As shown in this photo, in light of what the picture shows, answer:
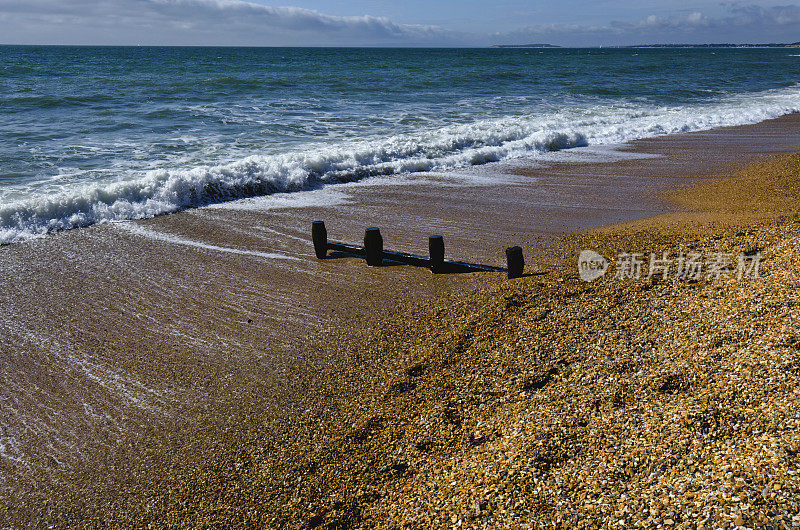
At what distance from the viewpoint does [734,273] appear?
5465 millimetres

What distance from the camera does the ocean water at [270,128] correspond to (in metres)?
9.83

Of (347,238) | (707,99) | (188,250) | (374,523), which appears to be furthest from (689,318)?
(707,99)

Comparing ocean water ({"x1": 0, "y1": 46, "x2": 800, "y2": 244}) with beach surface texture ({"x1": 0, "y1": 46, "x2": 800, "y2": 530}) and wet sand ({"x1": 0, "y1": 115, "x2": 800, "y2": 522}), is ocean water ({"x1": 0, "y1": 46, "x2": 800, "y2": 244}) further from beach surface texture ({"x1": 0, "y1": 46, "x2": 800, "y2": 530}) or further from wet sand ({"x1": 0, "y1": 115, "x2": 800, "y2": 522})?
wet sand ({"x1": 0, "y1": 115, "x2": 800, "y2": 522})

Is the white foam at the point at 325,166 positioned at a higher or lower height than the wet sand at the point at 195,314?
higher

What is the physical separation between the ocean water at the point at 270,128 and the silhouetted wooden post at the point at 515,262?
5.86 meters

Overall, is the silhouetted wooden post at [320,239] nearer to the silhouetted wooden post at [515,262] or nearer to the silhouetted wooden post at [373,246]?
the silhouetted wooden post at [373,246]

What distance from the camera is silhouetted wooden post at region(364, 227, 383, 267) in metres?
6.68

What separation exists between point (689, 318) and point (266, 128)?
14.6 meters

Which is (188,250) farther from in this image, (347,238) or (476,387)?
(476,387)

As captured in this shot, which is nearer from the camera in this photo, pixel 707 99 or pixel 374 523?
pixel 374 523

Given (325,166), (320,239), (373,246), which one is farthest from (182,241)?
(325,166)

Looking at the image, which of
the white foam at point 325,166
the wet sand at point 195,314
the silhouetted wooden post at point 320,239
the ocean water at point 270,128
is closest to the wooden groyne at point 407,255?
the silhouetted wooden post at point 320,239

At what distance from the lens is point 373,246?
6742 mm

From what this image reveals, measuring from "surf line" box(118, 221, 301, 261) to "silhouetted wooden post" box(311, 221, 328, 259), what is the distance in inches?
11.5
